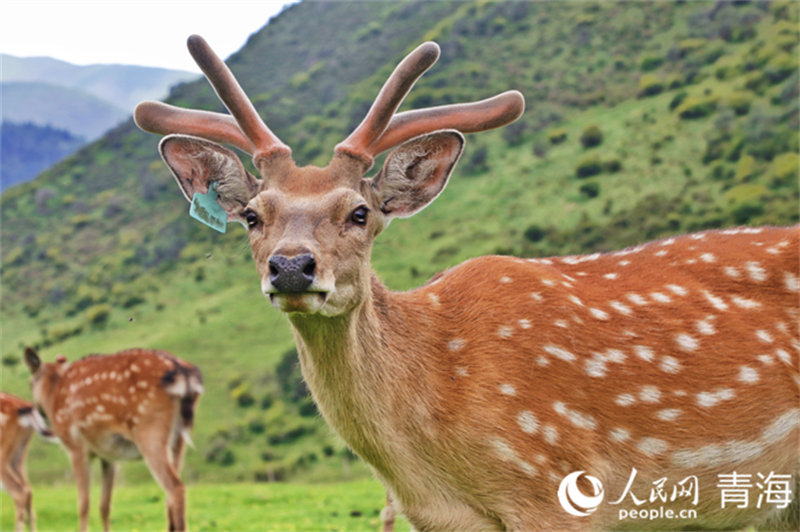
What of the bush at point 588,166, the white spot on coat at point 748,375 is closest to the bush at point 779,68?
the bush at point 588,166

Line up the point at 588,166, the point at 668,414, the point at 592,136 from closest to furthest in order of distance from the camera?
the point at 668,414
the point at 588,166
the point at 592,136

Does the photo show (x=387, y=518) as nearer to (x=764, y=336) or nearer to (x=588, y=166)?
(x=764, y=336)

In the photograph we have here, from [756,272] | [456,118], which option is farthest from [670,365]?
[456,118]

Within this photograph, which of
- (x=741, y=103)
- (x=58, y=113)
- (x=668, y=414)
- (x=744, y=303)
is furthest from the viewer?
(x=58, y=113)

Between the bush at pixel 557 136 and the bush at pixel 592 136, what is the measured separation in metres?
2.30

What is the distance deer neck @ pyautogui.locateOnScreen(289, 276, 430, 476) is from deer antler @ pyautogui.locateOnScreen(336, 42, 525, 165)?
951 millimetres

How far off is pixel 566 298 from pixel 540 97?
220 ft

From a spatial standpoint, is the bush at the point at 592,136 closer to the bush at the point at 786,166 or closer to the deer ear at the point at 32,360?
the bush at the point at 786,166

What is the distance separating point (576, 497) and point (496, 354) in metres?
0.93

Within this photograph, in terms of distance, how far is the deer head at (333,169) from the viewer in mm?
4027

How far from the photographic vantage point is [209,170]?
4.65 m

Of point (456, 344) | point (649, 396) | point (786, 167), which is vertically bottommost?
point (649, 396)

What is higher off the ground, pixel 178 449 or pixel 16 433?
pixel 16 433

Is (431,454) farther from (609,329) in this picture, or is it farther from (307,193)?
(307,193)
